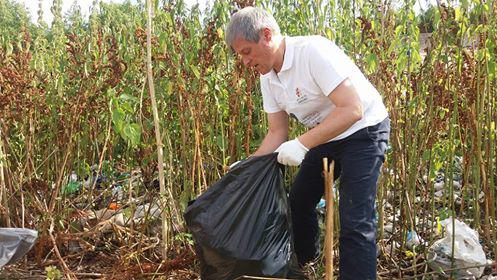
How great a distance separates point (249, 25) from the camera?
6.90 feet

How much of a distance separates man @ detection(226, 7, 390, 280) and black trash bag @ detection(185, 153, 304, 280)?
13cm

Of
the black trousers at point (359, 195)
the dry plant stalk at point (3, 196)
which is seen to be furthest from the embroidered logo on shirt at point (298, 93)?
the dry plant stalk at point (3, 196)

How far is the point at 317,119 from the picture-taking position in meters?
2.36

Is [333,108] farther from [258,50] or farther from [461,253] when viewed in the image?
[461,253]

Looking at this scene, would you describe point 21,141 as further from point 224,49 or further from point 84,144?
point 224,49

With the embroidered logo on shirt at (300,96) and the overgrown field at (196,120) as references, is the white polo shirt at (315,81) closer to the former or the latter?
the embroidered logo on shirt at (300,96)

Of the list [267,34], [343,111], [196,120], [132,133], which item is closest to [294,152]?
[343,111]

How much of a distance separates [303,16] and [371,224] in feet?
3.90

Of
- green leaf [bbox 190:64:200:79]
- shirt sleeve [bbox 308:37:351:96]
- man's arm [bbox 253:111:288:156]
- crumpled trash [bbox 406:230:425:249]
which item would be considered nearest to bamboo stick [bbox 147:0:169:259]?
green leaf [bbox 190:64:200:79]

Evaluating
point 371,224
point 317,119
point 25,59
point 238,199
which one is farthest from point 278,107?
point 25,59

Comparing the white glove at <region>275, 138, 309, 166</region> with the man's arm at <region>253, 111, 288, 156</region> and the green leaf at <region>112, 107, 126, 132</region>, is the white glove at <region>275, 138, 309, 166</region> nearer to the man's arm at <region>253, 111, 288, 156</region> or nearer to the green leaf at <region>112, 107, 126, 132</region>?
the man's arm at <region>253, 111, 288, 156</region>

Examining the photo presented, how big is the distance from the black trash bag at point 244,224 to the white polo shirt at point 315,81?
240 mm

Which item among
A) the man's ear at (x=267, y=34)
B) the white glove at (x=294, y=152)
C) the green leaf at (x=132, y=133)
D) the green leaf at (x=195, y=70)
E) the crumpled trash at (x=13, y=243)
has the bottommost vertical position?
the crumpled trash at (x=13, y=243)

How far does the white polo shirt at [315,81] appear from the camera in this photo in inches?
83.3
